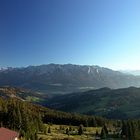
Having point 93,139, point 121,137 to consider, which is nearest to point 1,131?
point 93,139

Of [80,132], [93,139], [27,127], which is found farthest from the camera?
[80,132]

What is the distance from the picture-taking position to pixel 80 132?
179 meters

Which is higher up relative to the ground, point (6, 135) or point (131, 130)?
point (6, 135)

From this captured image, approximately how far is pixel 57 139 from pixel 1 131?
47525mm

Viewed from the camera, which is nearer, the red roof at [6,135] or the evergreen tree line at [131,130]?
the red roof at [6,135]

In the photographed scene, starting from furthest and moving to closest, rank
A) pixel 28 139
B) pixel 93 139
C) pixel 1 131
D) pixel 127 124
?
1. pixel 127 124
2. pixel 93 139
3. pixel 28 139
4. pixel 1 131

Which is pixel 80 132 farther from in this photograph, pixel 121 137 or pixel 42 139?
pixel 42 139

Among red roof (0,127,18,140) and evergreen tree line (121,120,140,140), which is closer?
red roof (0,127,18,140)

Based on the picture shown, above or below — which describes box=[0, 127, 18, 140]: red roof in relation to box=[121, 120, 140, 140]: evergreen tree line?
above

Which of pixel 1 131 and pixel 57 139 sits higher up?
pixel 1 131

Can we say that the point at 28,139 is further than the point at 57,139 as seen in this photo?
No

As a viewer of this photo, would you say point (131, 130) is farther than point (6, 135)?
Yes

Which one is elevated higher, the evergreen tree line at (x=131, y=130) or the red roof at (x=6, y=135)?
the red roof at (x=6, y=135)

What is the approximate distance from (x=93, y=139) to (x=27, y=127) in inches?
1452
